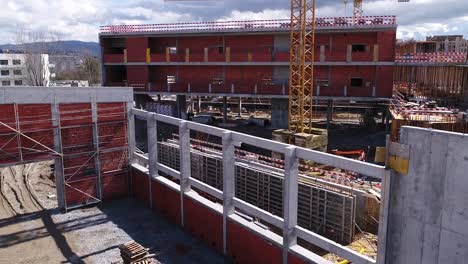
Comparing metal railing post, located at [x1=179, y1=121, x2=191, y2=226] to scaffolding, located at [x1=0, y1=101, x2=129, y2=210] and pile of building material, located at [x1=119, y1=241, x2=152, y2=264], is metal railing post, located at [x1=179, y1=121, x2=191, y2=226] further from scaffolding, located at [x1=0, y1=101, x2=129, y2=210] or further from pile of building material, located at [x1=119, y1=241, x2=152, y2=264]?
scaffolding, located at [x1=0, y1=101, x2=129, y2=210]

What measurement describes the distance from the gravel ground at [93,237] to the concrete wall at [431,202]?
737 centimetres

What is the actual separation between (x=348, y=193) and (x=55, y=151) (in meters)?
13.1

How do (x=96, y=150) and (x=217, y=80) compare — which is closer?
(x=96, y=150)

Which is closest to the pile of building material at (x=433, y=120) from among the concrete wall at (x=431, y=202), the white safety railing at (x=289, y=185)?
the white safety railing at (x=289, y=185)

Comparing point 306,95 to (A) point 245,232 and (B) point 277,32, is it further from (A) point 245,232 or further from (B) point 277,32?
(A) point 245,232

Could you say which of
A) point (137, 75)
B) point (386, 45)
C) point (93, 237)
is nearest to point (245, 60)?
point (137, 75)

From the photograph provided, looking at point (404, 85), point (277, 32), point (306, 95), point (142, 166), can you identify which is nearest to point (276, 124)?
point (306, 95)

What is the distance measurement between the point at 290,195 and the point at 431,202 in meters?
4.05

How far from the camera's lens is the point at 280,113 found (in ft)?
128

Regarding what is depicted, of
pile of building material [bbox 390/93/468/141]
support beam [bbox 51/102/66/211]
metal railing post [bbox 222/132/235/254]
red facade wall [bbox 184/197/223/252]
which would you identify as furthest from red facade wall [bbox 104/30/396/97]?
metal railing post [bbox 222/132/235/254]

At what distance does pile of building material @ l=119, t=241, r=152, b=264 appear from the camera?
13.5 m

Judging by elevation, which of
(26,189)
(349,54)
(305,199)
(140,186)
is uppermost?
(349,54)

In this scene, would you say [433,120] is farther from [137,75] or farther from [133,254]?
[137,75]

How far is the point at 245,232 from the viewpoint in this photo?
13.4 m
